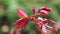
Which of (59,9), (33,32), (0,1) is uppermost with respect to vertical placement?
(0,1)

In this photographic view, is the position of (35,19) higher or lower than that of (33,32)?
higher

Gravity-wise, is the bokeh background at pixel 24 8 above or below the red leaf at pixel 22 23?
below

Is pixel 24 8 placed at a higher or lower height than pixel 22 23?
lower

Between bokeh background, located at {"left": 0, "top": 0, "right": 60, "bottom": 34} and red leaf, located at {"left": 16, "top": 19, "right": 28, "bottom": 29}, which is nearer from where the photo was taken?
red leaf, located at {"left": 16, "top": 19, "right": 28, "bottom": 29}

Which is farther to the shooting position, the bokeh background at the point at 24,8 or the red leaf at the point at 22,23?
the bokeh background at the point at 24,8

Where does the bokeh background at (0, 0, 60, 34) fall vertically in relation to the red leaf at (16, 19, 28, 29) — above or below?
below

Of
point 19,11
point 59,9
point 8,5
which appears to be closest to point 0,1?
point 8,5

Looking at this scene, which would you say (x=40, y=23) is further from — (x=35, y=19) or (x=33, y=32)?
(x=33, y=32)

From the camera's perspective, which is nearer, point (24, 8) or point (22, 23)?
point (22, 23)
